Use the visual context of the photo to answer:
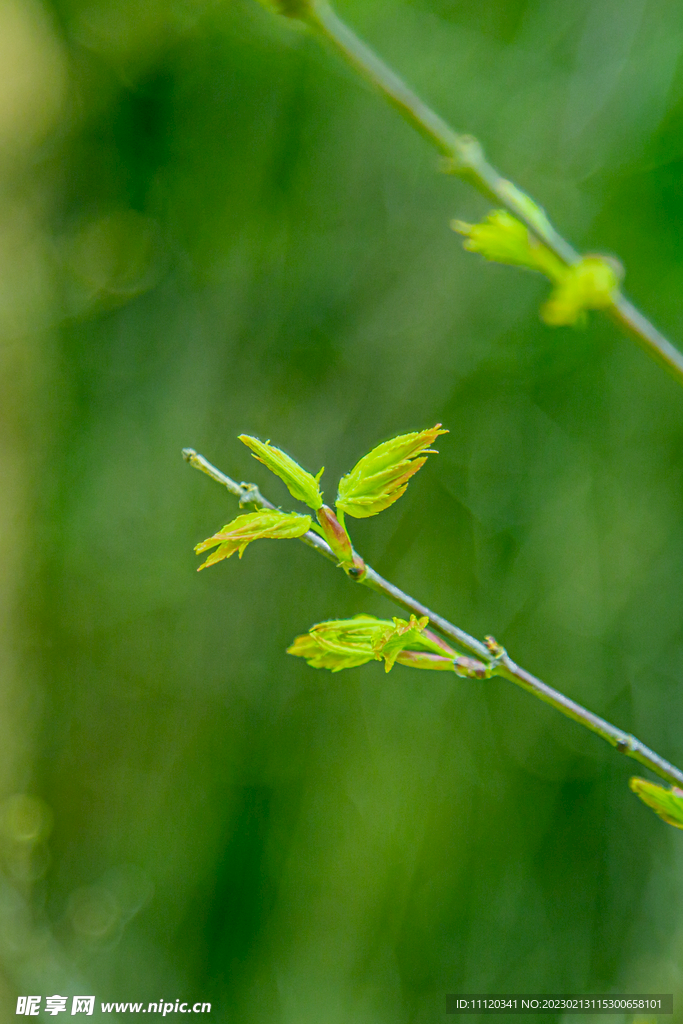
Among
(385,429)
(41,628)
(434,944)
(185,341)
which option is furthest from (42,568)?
(434,944)

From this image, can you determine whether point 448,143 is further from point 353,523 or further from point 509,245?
point 353,523

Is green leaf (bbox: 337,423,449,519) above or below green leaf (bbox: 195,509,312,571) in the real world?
above

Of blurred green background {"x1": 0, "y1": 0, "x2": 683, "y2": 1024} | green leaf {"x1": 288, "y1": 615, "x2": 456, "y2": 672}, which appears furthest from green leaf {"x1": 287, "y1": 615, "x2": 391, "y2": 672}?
blurred green background {"x1": 0, "y1": 0, "x2": 683, "y2": 1024}

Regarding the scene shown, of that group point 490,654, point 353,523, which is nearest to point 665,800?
point 490,654

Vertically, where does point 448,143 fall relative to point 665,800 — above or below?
above

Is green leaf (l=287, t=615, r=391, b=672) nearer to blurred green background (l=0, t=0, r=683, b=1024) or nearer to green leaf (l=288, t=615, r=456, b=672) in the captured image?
green leaf (l=288, t=615, r=456, b=672)

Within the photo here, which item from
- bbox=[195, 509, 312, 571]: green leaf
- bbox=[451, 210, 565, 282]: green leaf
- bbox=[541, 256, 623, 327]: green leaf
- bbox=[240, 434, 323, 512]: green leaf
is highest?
bbox=[451, 210, 565, 282]: green leaf

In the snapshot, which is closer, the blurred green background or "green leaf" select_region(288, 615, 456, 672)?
"green leaf" select_region(288, 615, 456, 672)
